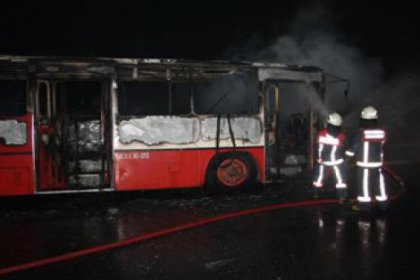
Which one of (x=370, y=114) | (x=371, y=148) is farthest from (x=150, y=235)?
(x=370, y=114)

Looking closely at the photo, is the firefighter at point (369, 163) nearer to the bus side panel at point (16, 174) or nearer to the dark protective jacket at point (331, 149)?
the dark protective jacket at point (331, 149)

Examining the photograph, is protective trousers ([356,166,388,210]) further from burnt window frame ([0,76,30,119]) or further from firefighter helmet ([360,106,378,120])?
burnt window frame ([0,76,30,119])

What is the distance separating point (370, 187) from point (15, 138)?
21.3ft

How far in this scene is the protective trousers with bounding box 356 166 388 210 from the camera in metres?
7.42

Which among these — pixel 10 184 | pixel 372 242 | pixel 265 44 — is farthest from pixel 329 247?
pixel 265 44

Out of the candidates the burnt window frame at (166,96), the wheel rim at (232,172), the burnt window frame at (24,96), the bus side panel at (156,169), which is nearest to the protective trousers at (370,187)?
the wheel rim at (232,172)

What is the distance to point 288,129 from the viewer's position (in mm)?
10531

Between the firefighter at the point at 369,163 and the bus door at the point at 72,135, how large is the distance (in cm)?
481

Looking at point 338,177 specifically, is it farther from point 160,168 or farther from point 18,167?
point 18,167

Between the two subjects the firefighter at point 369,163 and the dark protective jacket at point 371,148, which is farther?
the dark protective jacket at point 371,148

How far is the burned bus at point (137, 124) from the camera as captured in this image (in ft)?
27.3

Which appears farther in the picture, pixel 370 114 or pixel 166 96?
pixel 166 96

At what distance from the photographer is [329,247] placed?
585 centimetres

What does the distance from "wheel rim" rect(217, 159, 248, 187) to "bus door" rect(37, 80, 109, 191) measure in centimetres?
239
